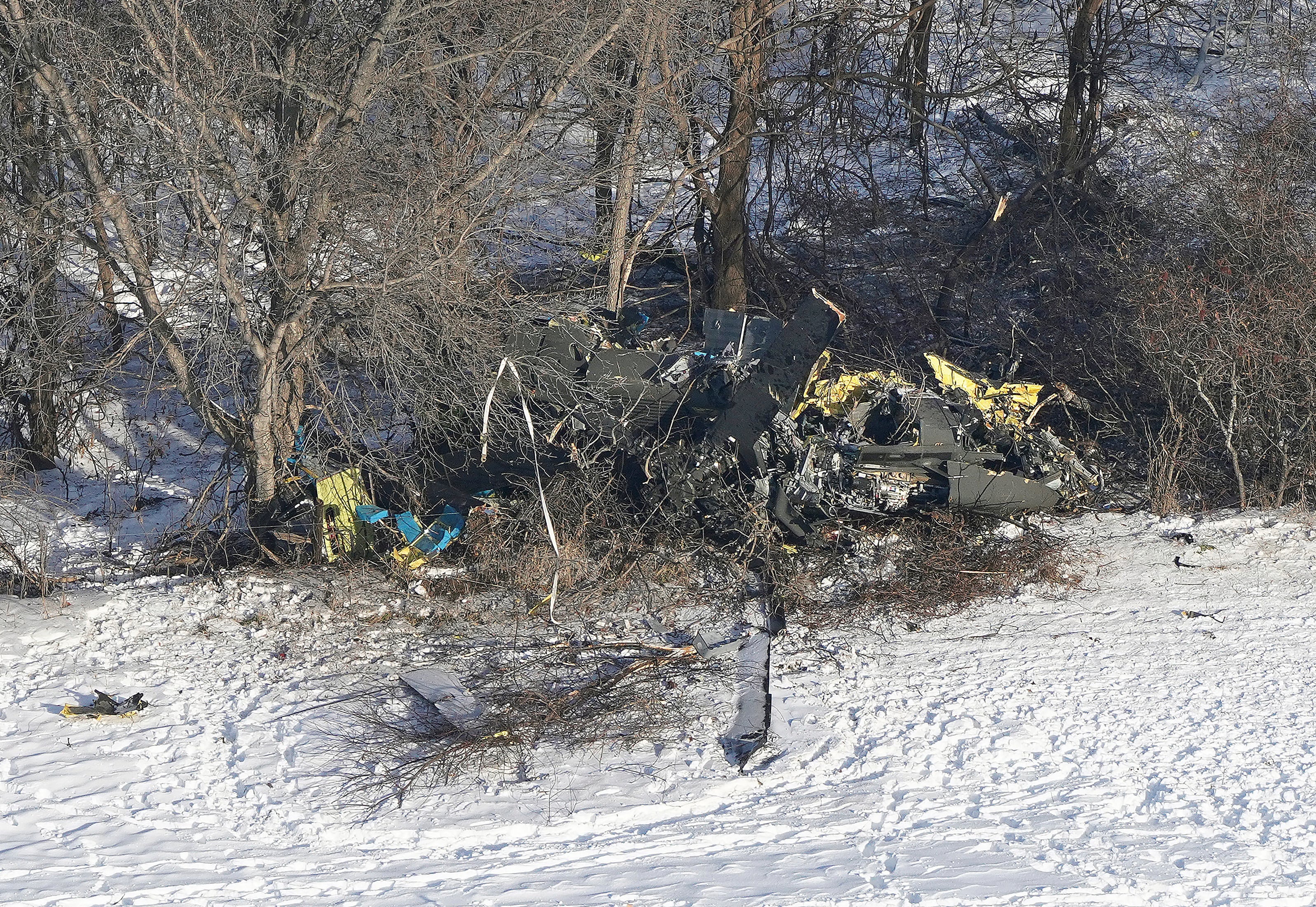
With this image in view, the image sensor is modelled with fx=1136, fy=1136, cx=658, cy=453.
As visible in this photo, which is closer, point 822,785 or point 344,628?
point 822,785

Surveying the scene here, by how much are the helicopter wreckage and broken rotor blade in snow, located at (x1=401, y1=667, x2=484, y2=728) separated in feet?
3.43

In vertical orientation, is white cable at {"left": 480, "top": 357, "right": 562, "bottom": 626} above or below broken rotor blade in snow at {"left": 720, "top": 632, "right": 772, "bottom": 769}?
above

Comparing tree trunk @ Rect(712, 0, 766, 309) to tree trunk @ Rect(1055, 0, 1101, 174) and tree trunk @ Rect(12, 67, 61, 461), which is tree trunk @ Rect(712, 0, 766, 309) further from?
tree trunk @ Rect(12, 67, 61, 461)

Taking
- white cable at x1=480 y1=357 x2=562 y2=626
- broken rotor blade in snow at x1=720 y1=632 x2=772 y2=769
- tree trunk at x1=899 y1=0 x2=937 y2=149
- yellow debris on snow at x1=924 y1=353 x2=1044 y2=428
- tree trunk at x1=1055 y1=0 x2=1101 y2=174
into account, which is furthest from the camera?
tree trunk at x1=1055 y1=0 x2=1101 y2=174

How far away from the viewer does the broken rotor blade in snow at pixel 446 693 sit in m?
6.56

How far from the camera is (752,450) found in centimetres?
795

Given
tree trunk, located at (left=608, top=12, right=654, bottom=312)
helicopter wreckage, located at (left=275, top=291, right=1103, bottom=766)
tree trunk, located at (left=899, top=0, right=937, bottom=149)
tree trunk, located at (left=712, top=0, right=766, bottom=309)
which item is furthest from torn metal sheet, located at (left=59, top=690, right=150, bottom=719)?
tree trunk, located at (left=899, top=0, right=937, bottom=149)

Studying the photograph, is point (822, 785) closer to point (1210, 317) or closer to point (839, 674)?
point (839, 674)

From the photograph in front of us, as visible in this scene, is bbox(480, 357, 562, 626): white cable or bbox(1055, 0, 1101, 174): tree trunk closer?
bbox(480, 357, 562, 626): white cable

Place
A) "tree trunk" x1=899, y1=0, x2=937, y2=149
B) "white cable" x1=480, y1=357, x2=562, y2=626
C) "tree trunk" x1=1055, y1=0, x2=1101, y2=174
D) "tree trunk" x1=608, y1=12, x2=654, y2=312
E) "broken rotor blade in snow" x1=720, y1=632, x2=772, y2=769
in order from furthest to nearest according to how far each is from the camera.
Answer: "tree trunk" x1=1055, y1=0, x2=1101, y2=174 → "tree trunk" x1=899, y1=0, x2=937, y2=149 → "tree trunk" x1=608, y1=12, x2=654, y2=312 → "white cable" x1=480, y1=357, x2=562, y2=626 → "broken rotor blade in snow" x1=720, y1=632, x2=772, y2=769

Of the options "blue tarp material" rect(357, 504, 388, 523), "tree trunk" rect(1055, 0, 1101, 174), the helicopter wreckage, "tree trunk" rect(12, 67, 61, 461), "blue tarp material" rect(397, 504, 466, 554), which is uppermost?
"tree trunk" rect(1055, 0, 1101, 174)

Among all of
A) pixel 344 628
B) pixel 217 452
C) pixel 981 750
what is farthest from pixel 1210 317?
pixel 217 452

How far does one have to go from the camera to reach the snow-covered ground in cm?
512

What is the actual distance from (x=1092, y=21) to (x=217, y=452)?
11512 mm
